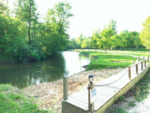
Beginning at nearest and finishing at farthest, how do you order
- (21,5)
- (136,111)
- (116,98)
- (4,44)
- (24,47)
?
(136,111) → (116,98) → (4,44) → (24,47) → (21,5)

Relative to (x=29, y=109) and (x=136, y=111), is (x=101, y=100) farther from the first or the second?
(x=29, y=109)

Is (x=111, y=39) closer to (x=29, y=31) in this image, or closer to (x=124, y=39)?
(x=29, y=31)

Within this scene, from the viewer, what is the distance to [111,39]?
23375mm

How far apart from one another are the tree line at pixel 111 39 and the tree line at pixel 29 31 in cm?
861

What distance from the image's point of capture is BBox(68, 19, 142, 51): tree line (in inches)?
966

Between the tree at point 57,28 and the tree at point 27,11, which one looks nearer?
the tree at point 27,11

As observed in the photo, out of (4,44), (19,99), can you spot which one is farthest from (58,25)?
(19,99)

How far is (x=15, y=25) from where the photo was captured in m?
22.4

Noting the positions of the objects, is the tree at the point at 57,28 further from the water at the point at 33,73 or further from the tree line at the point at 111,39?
the water at the point at 33,73

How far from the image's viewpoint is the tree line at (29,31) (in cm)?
2166

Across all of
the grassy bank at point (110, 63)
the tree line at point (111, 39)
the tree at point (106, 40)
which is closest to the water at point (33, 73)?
the grassy bank at point (110, 63)

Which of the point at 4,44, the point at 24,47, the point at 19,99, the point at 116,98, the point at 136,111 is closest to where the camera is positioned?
the point at 136,111

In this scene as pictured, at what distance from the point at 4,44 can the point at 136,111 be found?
24563 mm

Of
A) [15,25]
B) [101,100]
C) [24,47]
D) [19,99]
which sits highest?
[15,25]
